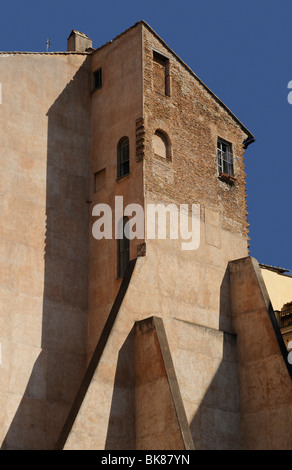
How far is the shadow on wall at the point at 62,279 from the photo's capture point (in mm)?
22125

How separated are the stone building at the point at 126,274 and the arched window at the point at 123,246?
1.6 inches

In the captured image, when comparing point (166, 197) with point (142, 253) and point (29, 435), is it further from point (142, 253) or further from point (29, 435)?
point (29, 435)

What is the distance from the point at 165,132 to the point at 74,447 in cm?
936

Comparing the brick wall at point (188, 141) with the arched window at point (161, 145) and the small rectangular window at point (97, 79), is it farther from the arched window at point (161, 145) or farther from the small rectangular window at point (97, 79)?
the small rectangular window at point (97, 79)

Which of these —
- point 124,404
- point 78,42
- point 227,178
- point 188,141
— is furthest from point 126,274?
point 78,42

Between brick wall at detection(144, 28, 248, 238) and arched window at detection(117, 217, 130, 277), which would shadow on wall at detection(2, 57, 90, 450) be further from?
brick wall at detection(144, 28, 248, 238)

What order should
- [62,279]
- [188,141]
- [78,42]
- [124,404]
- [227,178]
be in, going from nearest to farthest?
[124,404] → [62,279] → [188,141] → [227,178] → [78,42]

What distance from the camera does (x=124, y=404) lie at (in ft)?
69.7

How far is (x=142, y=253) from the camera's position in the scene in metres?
22.9

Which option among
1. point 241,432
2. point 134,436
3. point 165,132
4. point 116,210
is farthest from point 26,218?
point 241,432

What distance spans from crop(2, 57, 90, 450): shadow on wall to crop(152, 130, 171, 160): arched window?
7.30 ft

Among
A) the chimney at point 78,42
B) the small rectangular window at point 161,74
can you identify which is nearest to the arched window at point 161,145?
the small rectangular window at point 161,74

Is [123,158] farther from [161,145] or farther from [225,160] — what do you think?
[225,160]

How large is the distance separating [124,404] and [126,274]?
3.29 metres
